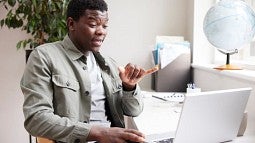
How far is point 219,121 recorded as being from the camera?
3.08 ft

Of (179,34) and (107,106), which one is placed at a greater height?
(179,34)

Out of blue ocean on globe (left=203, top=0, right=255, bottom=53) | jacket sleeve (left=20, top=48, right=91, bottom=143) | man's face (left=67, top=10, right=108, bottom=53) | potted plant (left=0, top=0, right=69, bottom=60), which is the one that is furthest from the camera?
potted plant (left=0, top=0, right=69, bottom=60)

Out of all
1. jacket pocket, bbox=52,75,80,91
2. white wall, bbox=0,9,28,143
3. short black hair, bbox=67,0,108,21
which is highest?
short black hair, bbox=67,0,108,21

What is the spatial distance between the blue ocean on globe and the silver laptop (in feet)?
1.81

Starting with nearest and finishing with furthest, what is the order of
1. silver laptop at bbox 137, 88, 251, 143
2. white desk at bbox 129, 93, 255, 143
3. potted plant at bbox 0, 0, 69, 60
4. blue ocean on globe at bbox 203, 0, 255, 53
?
silver laptop at bbox 137, 88, 251, 143 → white desk at bbox 129, 93, 255, 143 → blue ocean on globe at bbox 203, 0, 255, 53 → potted plant at bbox 0, 0, 69, 60

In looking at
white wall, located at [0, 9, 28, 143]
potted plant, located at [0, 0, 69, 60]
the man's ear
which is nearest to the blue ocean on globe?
the man's ear

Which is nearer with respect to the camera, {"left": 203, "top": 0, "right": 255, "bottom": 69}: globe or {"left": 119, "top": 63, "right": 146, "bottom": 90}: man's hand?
{"left": 119, "top": 63, "right": 146, "bottom": 90}: man's hand

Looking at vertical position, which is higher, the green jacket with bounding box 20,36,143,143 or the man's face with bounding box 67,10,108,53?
the man's face with bounding box 67,10,108,53

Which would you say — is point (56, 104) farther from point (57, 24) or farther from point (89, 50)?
point (57, 24)

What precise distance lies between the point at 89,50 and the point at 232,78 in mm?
774

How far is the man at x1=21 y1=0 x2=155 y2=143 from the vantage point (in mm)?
1023

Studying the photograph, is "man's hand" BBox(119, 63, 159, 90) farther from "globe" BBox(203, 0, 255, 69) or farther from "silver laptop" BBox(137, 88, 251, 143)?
"globe" BBox(203, 0, 255, 69)

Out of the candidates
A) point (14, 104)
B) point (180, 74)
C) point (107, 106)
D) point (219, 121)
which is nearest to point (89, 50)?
point (107, 106)

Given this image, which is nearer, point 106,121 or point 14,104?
point 106,121
